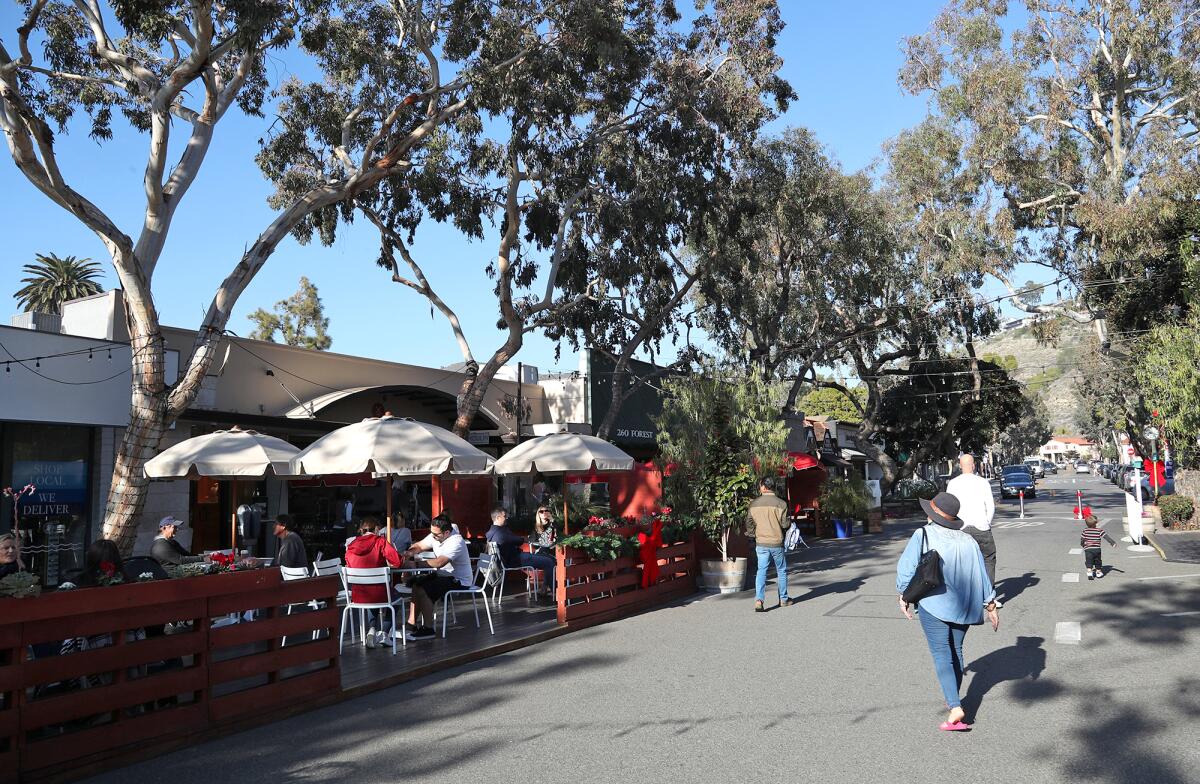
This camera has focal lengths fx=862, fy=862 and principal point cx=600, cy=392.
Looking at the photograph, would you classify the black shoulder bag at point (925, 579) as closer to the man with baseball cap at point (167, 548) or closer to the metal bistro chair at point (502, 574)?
the metal bistro chair at point (502, 574)

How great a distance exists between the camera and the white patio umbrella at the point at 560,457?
43.7ft

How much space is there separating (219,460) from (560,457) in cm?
491

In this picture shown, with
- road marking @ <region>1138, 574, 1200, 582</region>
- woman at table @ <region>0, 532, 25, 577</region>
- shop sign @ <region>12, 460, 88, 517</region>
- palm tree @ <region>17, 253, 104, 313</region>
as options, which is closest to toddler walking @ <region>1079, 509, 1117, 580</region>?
road marking @ <region>1138, 574, 1200, 582</region>

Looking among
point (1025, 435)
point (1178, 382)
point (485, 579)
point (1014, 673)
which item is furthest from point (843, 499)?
point (1025, 435)

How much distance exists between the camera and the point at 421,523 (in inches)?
814

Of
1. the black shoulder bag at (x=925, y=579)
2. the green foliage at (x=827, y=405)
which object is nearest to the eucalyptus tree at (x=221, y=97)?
the black shoulder bag at (x=925, y=579)

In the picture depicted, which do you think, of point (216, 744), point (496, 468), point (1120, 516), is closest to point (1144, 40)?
point (1120, 516)

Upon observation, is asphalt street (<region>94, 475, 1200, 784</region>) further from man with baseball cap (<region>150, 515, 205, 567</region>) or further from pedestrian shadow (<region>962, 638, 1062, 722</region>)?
man with baseball cap (<region>150, 515, 205, 567</region>)

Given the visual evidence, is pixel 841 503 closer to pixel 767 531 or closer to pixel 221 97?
pixel 767 531

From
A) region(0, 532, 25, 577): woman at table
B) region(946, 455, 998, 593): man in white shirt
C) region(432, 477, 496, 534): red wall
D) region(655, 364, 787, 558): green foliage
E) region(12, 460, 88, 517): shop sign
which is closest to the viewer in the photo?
region(0, 532, 25, 577): woman at table

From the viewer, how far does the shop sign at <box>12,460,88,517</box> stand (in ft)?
42.9

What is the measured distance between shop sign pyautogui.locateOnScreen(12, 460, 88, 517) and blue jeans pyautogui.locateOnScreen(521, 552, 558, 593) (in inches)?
287

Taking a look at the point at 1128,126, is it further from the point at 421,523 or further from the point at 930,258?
the point at 421,523

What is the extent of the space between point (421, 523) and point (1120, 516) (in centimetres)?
2370
